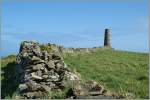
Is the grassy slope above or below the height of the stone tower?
below

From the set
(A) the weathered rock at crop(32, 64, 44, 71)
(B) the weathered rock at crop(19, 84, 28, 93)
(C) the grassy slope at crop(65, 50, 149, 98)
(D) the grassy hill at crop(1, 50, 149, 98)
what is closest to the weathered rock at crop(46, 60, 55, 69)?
(A) the weathered rock at crop(32, 64, 44, 71)

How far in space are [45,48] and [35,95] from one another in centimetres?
879

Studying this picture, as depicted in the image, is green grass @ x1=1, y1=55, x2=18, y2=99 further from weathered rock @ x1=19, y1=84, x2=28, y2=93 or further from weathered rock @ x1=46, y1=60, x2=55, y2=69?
weathered rock @ x1=46, y1=60, x2=55, y2=69

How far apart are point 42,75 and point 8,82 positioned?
11.8 feet

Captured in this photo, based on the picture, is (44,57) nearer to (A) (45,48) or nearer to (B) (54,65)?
(B) (54,65)

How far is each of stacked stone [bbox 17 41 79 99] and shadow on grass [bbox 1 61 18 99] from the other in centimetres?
67

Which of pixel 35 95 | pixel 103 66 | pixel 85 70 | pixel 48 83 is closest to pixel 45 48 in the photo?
pixel 85 70

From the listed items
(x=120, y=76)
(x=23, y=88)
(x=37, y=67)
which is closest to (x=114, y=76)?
(x=120, y=76)

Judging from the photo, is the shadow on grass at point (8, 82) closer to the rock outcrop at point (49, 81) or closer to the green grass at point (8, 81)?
the green grass at point (8, 81)

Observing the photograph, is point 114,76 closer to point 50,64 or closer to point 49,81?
point 50,64

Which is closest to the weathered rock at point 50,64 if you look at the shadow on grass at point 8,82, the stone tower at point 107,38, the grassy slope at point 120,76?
the shadow on grass at point 8,82

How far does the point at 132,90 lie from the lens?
2025cm

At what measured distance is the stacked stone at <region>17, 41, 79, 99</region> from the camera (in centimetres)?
1903

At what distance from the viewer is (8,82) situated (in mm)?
23781
